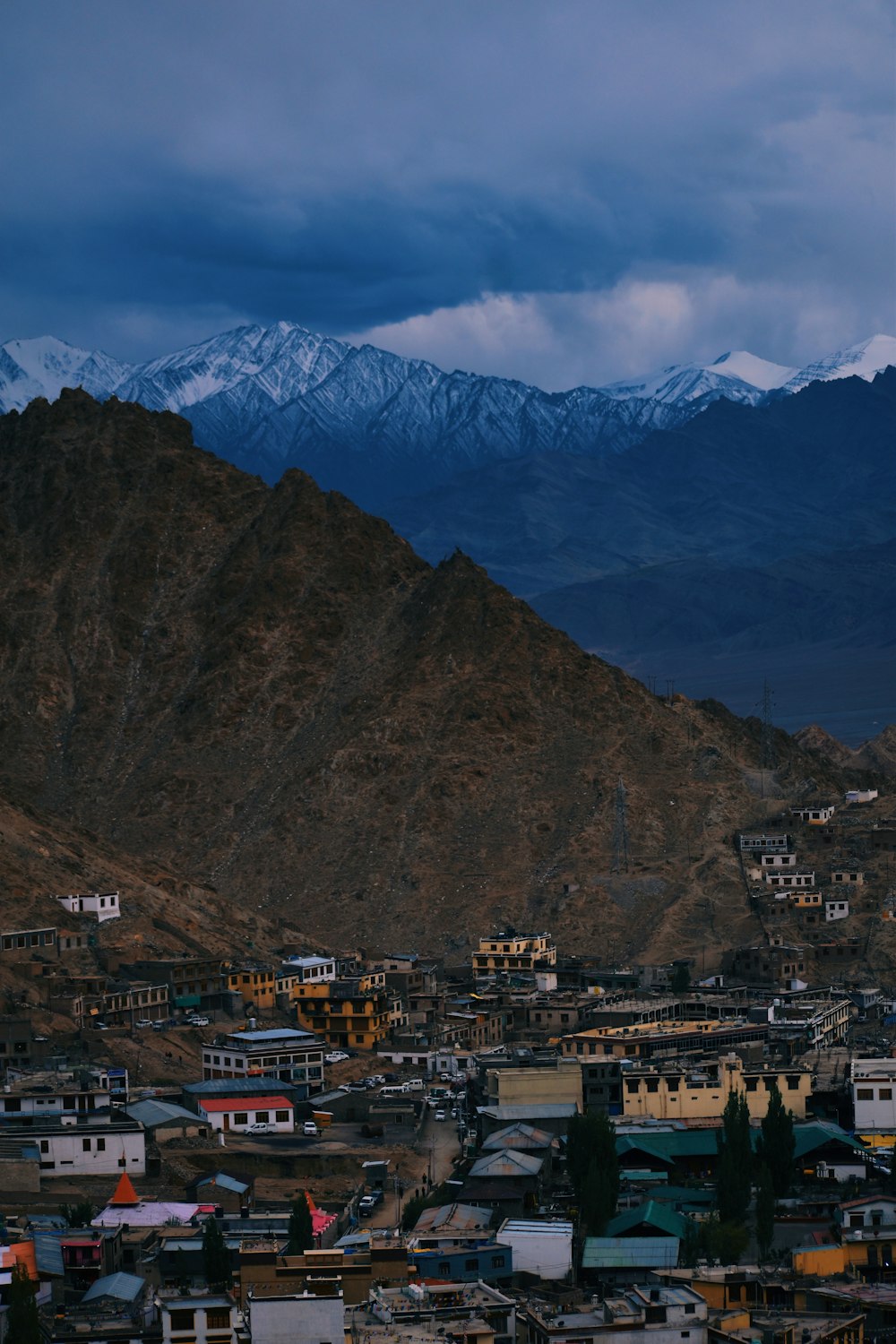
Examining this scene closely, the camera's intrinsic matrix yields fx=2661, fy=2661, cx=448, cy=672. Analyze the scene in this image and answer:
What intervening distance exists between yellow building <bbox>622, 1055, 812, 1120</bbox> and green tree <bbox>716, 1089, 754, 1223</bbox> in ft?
28.3

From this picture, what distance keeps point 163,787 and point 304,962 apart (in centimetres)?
5461

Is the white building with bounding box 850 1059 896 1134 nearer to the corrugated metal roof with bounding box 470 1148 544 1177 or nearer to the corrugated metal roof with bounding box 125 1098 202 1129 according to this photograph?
the corrugated metal roof with bounding box 470 1148 544 1177

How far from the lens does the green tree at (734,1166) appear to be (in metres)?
81.9

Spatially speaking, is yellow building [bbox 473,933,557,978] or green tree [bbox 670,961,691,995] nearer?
green tree [bbox 670,961,691,995]

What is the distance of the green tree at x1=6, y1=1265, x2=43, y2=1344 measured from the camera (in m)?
63.1

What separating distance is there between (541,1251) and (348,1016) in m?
46.3

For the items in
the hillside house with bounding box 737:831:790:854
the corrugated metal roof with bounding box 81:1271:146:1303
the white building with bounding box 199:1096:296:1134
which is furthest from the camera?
the hillside house with bounding box 737:831:790:854

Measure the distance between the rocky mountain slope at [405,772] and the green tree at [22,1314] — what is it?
7875cm

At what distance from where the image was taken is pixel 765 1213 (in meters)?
79.6

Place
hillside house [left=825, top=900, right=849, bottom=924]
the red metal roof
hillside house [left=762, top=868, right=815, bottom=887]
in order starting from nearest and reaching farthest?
the red metal roof, hillside house [left=825, top=900, right=849, bottom=924], hillside house [left=762, top=868, right=815, bottom=887]

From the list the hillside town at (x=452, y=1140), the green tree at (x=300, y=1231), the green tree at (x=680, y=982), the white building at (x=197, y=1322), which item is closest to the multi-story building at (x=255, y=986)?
the hillside town at (x=452, y=1140)

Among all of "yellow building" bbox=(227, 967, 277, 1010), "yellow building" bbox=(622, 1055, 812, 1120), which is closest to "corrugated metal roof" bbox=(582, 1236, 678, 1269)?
"yellow building" bbox=(622, 1055, 812, 1120)

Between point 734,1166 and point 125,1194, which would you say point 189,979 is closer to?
point 125,1194

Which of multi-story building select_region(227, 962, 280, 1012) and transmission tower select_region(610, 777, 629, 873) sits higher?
transmission tower select_region(610, 777, 629, 873)
